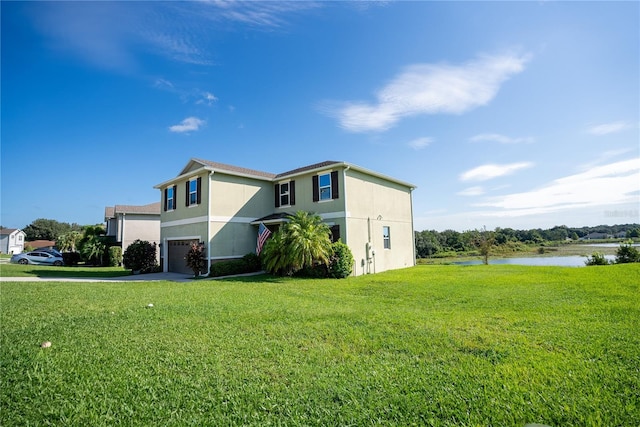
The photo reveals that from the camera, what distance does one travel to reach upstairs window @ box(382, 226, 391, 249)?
695 inches

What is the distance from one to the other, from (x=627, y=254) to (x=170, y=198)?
28.2m

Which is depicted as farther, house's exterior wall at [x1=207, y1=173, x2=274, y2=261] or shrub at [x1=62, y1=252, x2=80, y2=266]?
shrub at [x1=62, y1=252, x2=80, y2=266]

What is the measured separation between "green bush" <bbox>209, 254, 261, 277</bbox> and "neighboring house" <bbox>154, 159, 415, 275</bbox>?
83 cm

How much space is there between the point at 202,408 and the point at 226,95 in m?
13.8

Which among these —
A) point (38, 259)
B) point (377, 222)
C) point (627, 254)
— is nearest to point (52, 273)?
point (38, 259)

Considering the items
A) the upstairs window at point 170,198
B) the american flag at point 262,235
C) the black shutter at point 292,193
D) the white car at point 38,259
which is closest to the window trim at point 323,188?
the black shutter at point 292,193

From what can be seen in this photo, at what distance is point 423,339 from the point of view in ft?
15.7

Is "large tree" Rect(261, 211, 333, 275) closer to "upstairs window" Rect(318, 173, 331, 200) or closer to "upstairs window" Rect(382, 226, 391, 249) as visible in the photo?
"upstairs window" Rect(318, 173, 331, 200)

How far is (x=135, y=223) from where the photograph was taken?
26.8 m

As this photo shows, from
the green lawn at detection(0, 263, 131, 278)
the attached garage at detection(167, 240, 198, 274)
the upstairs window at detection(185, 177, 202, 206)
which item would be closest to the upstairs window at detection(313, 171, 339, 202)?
the upstairs window at detection(185, 177, 202, 206)

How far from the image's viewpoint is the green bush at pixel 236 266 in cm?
1488

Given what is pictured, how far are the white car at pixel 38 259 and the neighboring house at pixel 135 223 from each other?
4.76 m

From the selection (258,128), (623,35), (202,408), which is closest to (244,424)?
(202,408)

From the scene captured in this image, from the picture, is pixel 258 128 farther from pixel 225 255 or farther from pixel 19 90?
pixel 19 90
